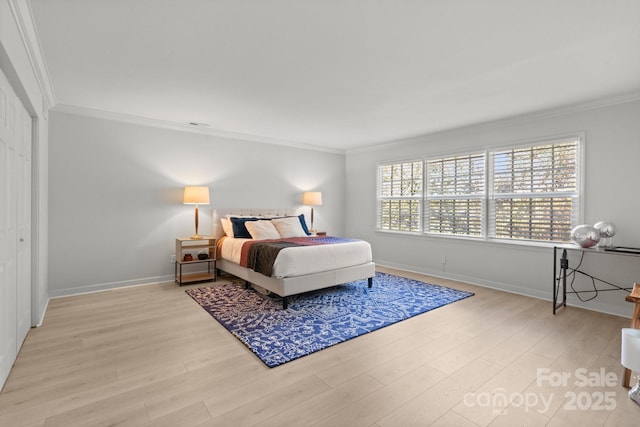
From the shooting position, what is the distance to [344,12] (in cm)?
203

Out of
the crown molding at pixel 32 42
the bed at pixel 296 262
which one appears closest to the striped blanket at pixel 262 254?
the bed at pixel 296 262

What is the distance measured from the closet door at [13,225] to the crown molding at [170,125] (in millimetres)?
1348

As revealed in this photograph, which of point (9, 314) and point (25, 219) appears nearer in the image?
point (9, 314)

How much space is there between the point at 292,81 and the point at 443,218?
3.46 metres

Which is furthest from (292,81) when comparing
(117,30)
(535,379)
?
(535,379)

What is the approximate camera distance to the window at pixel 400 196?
570cm

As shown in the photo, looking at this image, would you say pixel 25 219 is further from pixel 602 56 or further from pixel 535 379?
pixel 602 56

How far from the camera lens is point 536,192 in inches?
163

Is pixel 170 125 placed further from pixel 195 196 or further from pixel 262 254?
pixel 262 254

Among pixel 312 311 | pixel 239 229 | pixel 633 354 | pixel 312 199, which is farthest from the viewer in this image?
pixel 312 199

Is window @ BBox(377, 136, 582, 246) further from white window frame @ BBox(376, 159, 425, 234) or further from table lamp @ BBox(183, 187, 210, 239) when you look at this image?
table lamp @ BBox(183, 187, 210, 239)

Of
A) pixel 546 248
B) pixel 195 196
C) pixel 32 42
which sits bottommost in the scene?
pixel 546 248

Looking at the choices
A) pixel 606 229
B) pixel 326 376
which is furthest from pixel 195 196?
pixel 606 229

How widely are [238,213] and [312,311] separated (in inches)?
103
